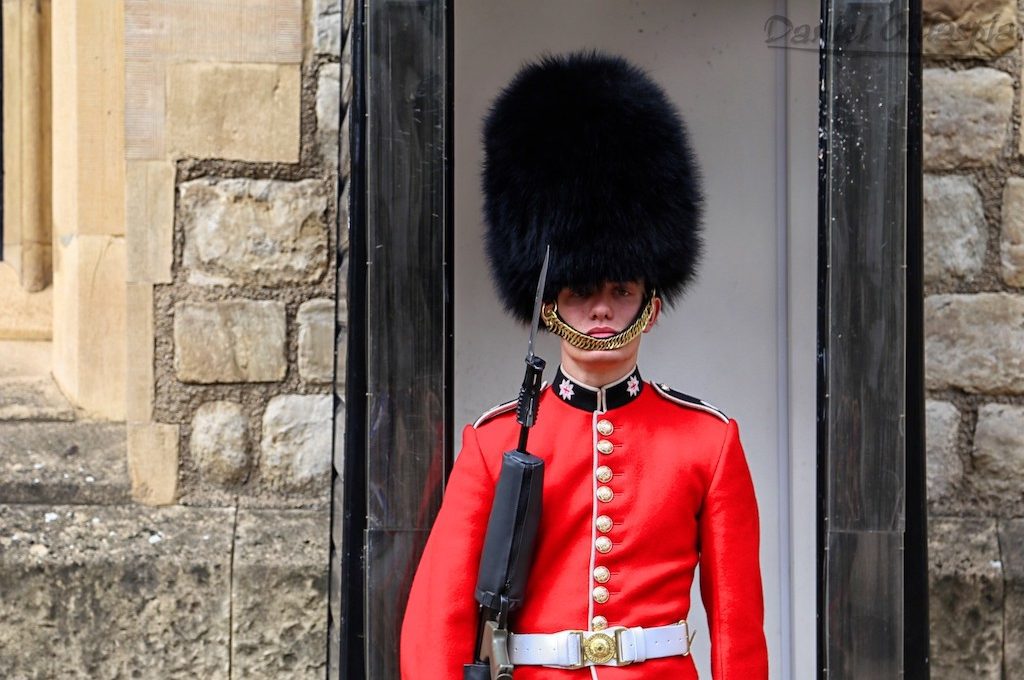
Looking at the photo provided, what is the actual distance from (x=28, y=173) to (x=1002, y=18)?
2.30 meters

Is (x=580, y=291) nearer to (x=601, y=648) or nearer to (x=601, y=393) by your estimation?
(x=601, y=393)

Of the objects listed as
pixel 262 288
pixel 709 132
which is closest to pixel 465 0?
pixel 709 132

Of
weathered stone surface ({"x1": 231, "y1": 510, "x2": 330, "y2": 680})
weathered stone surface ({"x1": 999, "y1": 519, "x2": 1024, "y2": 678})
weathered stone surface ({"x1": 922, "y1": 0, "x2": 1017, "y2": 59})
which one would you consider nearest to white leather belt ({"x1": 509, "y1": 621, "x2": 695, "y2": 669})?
weathered stone surface ({"x1": 231, "y1": 510, "x2": 330, "y2": 680})

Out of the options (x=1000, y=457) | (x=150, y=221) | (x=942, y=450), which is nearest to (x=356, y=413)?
(x=150, y=221)

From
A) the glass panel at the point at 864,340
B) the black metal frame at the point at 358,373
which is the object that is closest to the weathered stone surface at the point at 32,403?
the black metal frame at the point at 358,373

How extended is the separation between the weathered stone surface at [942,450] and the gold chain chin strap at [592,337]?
114cm

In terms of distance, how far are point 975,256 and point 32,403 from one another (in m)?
2.18

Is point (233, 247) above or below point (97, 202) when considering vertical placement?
below

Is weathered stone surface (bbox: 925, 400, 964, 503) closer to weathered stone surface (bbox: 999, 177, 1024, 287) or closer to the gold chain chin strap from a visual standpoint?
weathered stone surface (bbox: 999, 177, 1024, 287)

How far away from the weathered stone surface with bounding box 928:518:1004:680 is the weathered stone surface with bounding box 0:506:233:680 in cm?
156

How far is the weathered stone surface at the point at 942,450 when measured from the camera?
2680 mm

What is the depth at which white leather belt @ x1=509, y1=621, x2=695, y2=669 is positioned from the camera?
176 centimetres

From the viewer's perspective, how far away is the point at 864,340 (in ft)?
6.34

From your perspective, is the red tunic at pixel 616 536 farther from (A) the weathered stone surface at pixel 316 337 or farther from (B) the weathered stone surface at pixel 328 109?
(B) the weathered stone surface at pixel 328 109
